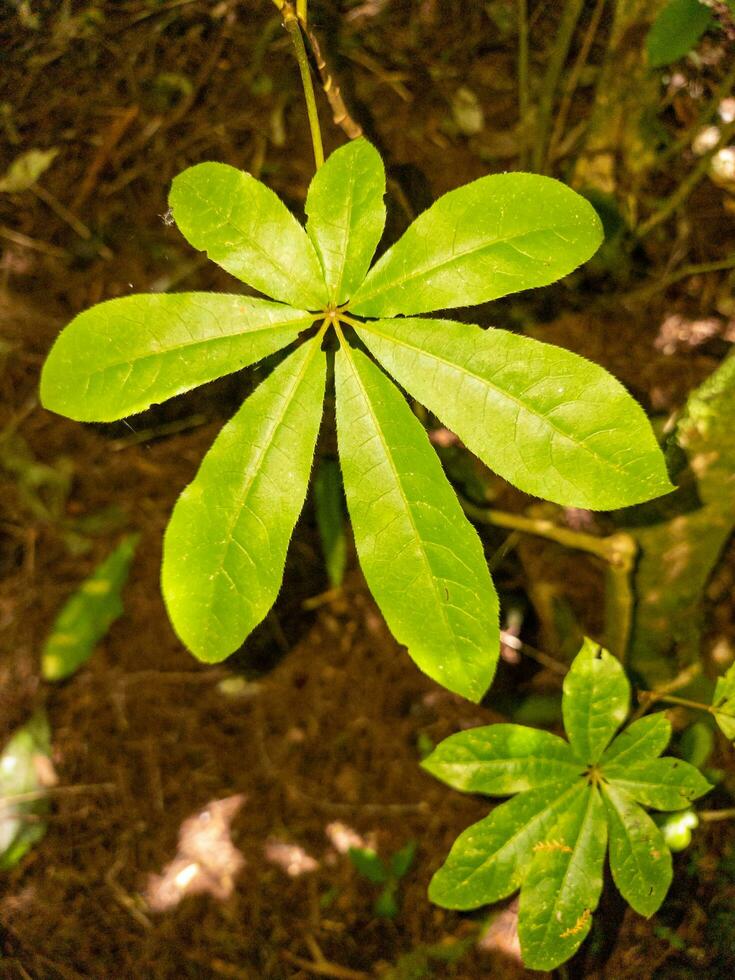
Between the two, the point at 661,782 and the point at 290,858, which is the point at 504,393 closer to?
the point at 661,782

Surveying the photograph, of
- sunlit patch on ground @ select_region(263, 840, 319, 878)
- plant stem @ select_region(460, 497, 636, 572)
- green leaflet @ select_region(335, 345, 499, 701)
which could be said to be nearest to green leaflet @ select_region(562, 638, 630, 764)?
plant stem @ select_region(460, 497, 636, 572)

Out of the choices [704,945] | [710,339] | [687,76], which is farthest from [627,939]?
[687,76]

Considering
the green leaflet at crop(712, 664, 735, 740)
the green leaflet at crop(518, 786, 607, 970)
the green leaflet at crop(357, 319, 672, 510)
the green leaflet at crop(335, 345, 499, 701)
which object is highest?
the green leaflet at crop(357, 319, 672, 510)

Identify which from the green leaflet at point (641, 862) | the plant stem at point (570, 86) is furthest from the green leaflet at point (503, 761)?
the plant stem at point (570, 86)

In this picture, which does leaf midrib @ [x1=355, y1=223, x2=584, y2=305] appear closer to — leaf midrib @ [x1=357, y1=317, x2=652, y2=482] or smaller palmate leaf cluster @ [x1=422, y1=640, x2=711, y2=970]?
leaf midrib @ [x1=357, y1=317, x2=652, y2=482]

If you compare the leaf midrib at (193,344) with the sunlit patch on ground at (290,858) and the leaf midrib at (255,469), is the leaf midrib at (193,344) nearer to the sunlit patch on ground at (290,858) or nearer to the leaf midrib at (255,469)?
the leaf midrib at (255,469)

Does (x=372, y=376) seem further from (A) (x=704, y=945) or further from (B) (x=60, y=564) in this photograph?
(B) (x=60, y=564)
